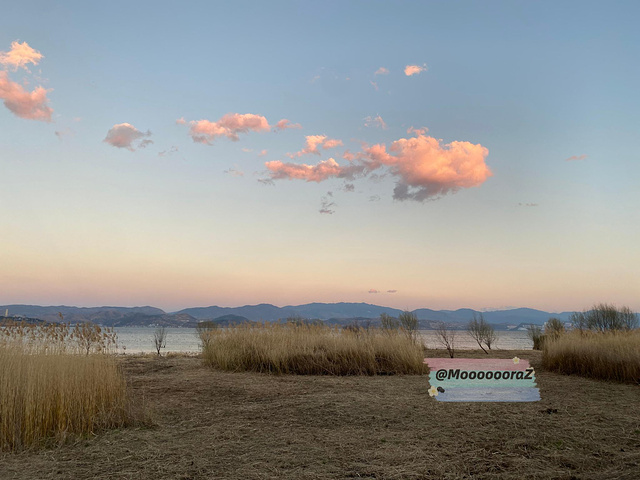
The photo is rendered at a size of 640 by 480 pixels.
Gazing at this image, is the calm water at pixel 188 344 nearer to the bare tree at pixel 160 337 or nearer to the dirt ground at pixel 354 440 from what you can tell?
the bare tree at pixel 160 337

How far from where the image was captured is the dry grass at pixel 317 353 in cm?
1055

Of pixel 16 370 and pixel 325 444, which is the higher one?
pixel 16 370

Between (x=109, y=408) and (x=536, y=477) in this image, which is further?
(x=109, y=408)

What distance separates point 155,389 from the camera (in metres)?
8.18

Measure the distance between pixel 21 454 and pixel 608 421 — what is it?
21.2 feet

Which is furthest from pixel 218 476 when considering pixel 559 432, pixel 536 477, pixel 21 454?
pixel 559 432

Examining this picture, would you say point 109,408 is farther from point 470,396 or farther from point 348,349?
point 348,349

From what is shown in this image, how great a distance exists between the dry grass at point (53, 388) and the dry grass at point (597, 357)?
9262 mm

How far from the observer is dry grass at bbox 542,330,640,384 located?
9.36m

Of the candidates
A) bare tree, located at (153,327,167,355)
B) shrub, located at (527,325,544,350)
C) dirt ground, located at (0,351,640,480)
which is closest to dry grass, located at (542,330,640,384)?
dirt ground, located at (0,351,640,480)

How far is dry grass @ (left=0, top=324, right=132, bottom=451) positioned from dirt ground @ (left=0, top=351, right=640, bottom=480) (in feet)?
1.07

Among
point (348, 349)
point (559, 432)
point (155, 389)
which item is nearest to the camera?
point (559, 432)

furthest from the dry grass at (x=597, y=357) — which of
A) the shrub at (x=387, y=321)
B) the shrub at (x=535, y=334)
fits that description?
the shrub at (x=535, y=334)

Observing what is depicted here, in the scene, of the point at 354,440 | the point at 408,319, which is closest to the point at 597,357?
the point at 354,440
